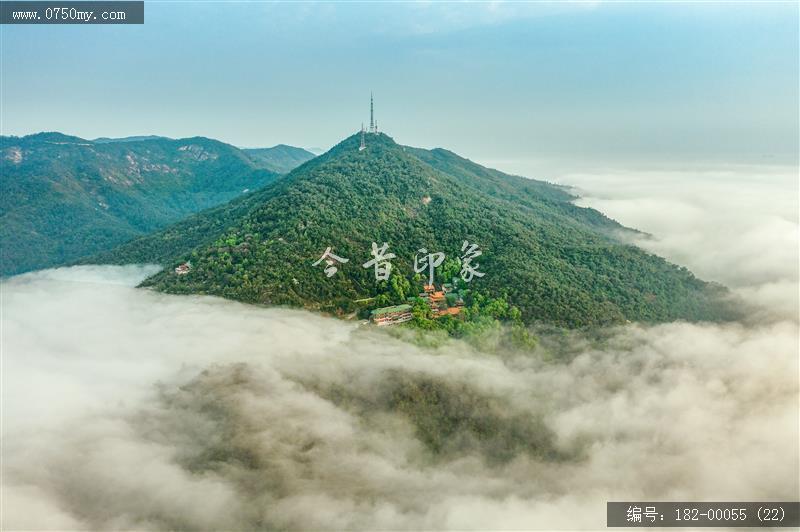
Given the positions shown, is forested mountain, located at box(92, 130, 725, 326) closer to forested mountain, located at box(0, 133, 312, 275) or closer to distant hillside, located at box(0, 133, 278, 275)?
forested mountain, located at box(0, 133, 312, 275)

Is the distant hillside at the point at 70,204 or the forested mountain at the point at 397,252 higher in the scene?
the distant hillside at the point at 70,204

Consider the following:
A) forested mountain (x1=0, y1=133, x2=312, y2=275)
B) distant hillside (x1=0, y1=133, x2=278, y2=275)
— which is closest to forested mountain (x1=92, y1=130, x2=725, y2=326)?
A: forested mountain (x1=0, y1=133, x2=312, y2=275)

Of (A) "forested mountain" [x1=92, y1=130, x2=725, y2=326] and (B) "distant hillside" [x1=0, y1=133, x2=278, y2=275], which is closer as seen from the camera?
(A) "forested mountain" [x1=92, y1=130, x2=725, y2=326]

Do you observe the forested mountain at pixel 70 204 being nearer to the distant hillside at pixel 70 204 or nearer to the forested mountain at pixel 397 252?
the distant hillside at pixel 70 204

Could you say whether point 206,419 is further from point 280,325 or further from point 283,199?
point 283,199

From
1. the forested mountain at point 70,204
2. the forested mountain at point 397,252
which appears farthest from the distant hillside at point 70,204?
the forested mountain at point 397,252

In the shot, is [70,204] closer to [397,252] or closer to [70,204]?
[70,204]

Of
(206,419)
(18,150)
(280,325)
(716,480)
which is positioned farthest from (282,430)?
(18,150)

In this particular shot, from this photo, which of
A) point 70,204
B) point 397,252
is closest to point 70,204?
point 70,204
